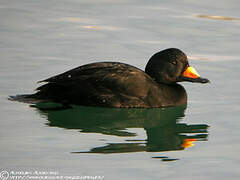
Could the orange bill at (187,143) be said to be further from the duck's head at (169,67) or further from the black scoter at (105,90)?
the duck's head at (169,67)

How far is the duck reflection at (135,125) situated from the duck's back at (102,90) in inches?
4.3

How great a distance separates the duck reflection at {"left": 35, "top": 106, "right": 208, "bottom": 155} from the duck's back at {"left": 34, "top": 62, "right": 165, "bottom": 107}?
108 millimetres

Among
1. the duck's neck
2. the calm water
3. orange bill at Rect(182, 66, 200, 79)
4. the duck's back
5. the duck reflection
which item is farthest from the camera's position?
orange bill at Rect(182, 66, 200, 79)

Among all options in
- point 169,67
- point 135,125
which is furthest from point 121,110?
point 169,67

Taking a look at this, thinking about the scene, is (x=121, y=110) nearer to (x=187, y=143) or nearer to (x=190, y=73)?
(x=190, y=73)

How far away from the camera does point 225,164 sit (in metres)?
7.71

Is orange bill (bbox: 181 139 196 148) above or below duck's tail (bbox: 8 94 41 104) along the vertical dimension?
below

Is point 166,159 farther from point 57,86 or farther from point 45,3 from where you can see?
point 45,3

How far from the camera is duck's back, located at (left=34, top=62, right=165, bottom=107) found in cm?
989

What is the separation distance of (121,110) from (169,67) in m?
1.00

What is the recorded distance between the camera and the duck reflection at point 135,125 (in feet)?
27.1

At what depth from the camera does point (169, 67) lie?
10352mm

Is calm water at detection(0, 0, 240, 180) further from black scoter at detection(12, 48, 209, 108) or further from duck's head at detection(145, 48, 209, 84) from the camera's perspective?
duck's head at detection(145, 48, 209, 84)

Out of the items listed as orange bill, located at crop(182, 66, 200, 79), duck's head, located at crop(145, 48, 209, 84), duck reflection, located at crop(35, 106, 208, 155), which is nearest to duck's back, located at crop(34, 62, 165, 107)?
duck reflection, located at crop(35, 106, 208, 155)
